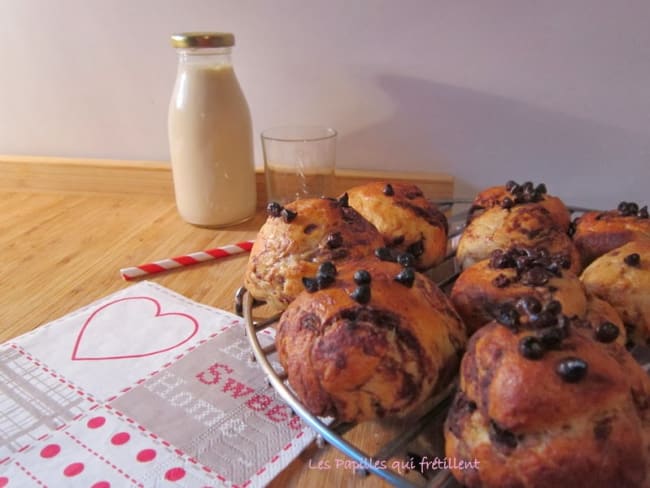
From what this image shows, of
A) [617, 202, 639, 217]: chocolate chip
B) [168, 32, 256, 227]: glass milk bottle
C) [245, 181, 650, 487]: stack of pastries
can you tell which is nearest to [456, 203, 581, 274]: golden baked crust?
[245, 181, 650, 487]: stack of pastries

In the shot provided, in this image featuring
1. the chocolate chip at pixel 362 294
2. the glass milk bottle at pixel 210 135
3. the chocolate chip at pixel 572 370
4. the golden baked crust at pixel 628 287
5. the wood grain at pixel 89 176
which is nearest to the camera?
the chocolate chip at pixel 572 370

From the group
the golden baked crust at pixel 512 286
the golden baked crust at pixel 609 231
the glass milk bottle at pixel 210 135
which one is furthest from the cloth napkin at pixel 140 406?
the golden baked crust at pixel 609 231

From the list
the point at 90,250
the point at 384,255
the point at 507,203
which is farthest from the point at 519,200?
the point at 90,250

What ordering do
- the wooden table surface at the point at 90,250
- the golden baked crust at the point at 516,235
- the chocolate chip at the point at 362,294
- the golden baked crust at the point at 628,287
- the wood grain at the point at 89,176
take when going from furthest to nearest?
1. the wood grain at the point at 89,176
2. the wooden table surface at the point at 90,250
3. the golden baked crust at the point at 516,235
4. the golden baked crust at the point at 628,287
5. the chocolate chip at the point at 362,294

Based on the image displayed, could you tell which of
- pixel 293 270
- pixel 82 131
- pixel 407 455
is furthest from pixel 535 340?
pixel 82 131

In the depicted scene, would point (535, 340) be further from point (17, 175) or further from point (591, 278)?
point (17, 175)

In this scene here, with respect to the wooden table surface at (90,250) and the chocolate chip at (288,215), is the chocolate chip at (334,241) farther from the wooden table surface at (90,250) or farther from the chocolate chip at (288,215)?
the wooden table surface at (90,250)

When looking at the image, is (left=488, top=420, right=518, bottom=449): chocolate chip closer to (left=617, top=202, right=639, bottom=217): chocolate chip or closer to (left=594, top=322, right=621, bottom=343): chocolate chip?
(left=594, top=322, right=621, bottom=343): chocolate chip
